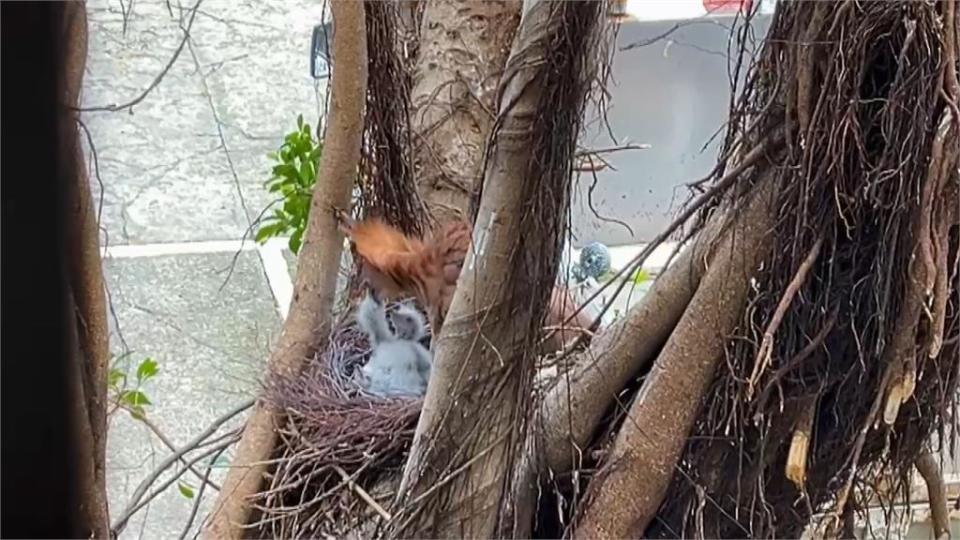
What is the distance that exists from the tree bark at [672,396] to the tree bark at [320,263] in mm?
Result: 355

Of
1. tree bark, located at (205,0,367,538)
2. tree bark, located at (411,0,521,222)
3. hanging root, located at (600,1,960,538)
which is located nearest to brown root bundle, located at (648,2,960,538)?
hanging root, located at (600,1,960,538)

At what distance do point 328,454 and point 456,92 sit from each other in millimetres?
449

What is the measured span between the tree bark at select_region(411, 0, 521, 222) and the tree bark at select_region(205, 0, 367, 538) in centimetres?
19

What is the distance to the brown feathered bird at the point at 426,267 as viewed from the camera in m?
1.09

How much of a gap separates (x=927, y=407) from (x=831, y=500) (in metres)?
0.12

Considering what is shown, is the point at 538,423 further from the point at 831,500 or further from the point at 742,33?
the point at 742,33

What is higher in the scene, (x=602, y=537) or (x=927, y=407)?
(x=927, y=407)

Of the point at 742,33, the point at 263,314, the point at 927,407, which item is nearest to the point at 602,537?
the point at 927,407

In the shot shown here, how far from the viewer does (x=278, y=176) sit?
1354 mm

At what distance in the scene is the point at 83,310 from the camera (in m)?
0.69

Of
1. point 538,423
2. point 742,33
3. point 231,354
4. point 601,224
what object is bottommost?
point 231,354

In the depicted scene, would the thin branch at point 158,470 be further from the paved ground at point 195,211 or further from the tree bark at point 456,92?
the tree bark at point 456,92

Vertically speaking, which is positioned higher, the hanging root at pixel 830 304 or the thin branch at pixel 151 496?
the hanging root at pixel 830 304

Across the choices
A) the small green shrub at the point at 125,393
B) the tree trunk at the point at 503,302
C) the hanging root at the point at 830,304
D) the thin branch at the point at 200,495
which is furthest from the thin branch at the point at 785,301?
the thin branch at the point at 200,495
